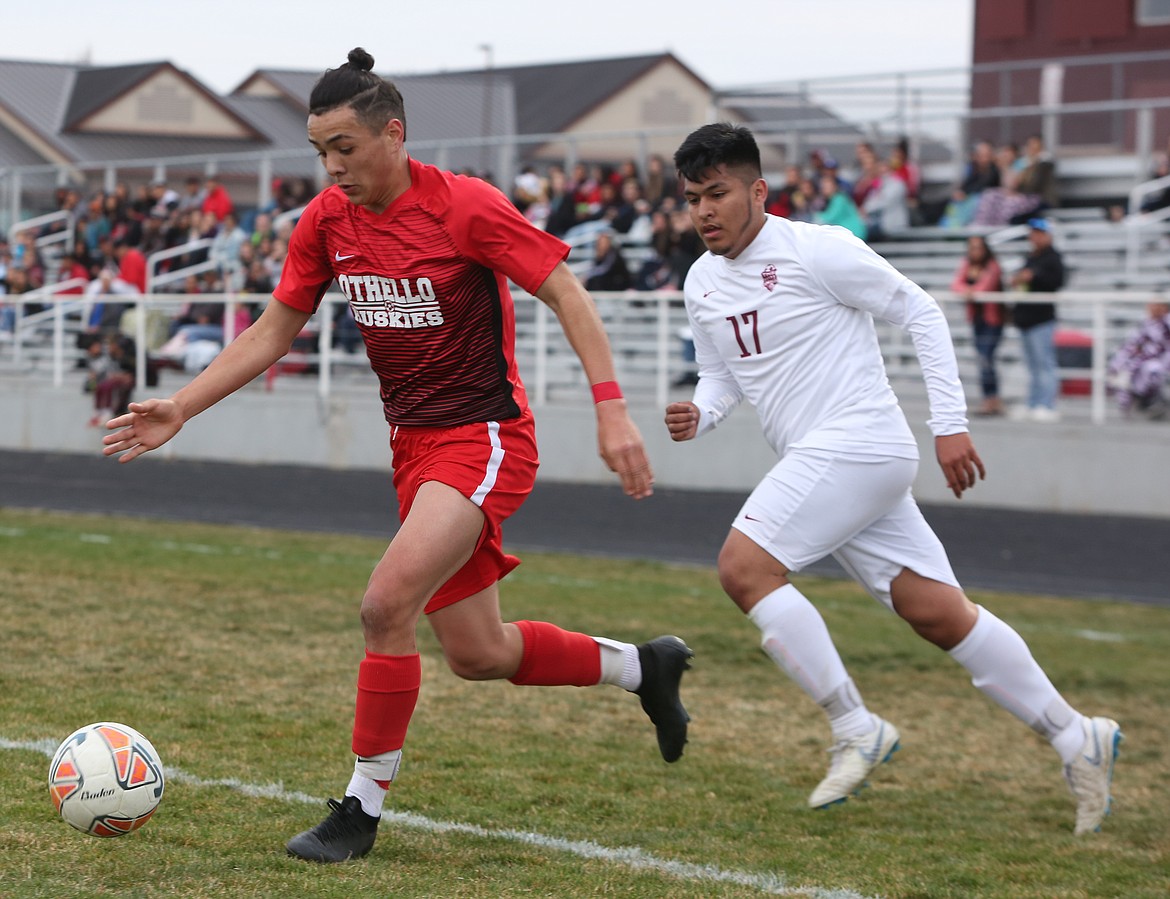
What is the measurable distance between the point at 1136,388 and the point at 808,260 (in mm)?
10441

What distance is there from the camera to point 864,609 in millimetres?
10305

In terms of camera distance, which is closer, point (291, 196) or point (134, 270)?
point (134, 270)

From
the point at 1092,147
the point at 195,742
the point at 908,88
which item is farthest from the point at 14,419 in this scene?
the point at 195,742

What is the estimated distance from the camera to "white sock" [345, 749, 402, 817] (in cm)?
443

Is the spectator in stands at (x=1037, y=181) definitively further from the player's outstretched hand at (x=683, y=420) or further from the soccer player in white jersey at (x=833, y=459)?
the player's outstretched hand at (x=683, y=420)

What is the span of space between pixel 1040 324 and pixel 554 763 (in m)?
10.3

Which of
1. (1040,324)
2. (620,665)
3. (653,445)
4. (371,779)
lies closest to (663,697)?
(620,665)

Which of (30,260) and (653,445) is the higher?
(30,260)

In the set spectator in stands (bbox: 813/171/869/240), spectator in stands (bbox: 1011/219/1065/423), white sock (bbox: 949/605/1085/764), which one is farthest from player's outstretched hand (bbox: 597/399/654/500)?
spectator in stands (bbox: 813/171/869/240)

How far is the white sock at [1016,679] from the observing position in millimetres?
5320

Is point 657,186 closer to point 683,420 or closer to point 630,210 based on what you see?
point 630,210

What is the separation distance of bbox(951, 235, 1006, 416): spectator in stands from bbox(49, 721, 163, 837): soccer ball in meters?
12.2

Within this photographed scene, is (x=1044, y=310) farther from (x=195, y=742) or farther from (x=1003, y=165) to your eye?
(x=195, y=742)

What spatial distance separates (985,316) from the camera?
614 inches
